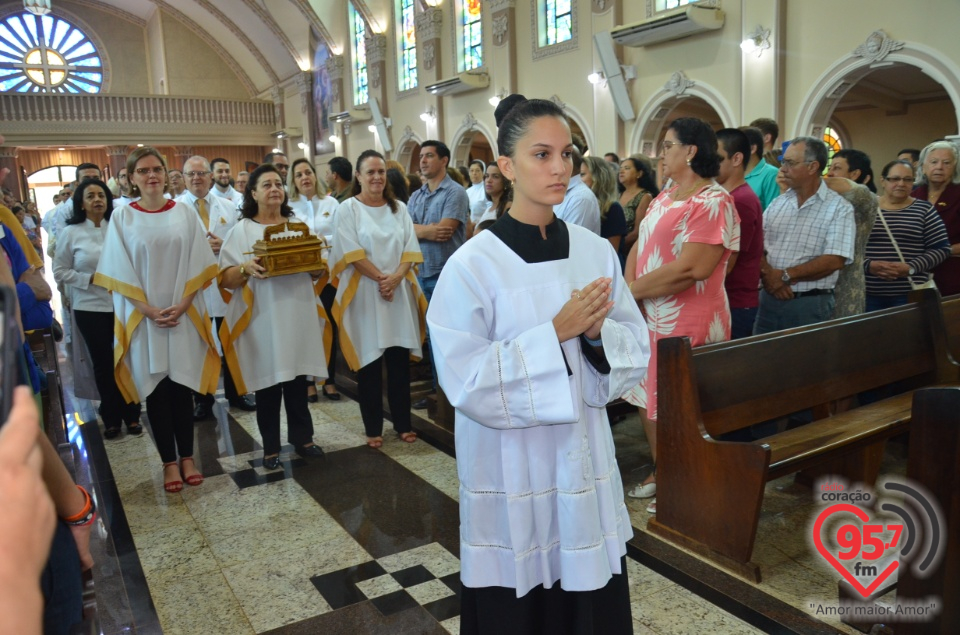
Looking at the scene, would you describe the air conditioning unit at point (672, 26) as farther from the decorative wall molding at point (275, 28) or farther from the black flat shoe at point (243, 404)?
the decorative wall molding at point (275, 28)

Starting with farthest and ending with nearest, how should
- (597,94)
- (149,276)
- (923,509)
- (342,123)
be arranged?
1. (342,123)
2. (597,94)
3. (149,276)
4. (923,509)

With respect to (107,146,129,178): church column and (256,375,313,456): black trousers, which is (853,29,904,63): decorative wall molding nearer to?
(256,375,313,456): black trousers

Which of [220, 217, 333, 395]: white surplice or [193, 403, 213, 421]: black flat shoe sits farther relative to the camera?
[193, 403, 213, 421]: black flat shoe

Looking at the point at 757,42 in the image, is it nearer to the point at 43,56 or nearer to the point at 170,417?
the point at 170,417

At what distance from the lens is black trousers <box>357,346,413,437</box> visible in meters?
4.12

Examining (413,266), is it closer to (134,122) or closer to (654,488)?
(654,488)

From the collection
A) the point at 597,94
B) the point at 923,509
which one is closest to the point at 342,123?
the point at 597,94

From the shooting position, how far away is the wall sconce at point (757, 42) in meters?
9.36

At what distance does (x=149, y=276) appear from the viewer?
3.49 metres

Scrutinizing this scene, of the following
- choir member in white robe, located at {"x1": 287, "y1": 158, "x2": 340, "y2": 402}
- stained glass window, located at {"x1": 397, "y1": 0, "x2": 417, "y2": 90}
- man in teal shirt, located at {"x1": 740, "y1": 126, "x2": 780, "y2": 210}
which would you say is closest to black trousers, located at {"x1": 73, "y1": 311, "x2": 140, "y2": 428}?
choir member in white robe, located at {"x1": 287, "y1": 158, "x2": 340, "y2": 402}

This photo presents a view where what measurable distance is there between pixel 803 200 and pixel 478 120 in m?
11.6

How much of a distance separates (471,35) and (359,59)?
5.21 metres

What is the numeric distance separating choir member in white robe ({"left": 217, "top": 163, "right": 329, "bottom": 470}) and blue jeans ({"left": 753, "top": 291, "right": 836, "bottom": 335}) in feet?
7.63

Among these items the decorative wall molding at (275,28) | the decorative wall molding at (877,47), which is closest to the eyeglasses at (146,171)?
the decorative wall molding at (877,47)
